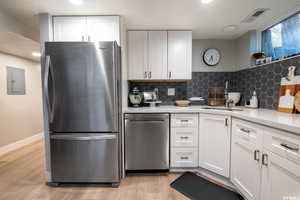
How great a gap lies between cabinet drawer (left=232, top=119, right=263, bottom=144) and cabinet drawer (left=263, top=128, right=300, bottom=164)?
77 mm

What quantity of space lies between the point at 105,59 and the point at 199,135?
1576 mm

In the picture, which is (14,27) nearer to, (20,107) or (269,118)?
(20,107)

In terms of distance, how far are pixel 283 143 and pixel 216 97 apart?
1.64 m

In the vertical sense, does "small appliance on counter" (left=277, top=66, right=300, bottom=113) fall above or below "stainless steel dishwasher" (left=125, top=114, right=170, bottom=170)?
above

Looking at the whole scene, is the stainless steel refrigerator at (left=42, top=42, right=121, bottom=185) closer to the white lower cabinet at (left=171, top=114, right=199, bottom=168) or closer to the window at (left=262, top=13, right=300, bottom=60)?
the white lower cabinet at (left=171, top=114, right=199, bottom=168)

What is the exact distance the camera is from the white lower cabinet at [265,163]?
94 cm

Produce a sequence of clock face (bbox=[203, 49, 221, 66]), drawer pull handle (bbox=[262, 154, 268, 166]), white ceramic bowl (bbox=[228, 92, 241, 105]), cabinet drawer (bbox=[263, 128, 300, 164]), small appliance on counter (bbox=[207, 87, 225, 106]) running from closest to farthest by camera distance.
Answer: cabinet drawer (bbox=[263, 128, 300, 164]) → drawer pull handle (bbox=[262, 154, 268, 166]) → white ceramic bowl (bbox=[228, 92, 241, 105]) → small appliance on counter (bbox=[207, 87, 225, 106]) → clock face (bbox=[203, 49, 221, 66])

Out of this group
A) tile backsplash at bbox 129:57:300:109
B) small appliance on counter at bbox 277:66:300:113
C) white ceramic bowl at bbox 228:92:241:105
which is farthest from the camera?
white ceramic bowl at bbox 228:92:241:105

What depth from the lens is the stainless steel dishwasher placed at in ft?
6.42

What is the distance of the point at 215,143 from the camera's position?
184cm

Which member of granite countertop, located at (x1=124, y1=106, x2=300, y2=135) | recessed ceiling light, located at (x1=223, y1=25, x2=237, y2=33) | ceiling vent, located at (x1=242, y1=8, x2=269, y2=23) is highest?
ceiling vent, located at (x1=242, y1=8, x2=269, y2=23)

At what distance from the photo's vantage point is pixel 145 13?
1804mm

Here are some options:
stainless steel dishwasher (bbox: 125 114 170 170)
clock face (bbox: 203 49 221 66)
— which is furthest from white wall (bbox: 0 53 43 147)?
clock face (bbox: 203 49 221 66)

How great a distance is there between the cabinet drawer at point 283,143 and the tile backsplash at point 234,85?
40.5 inches
